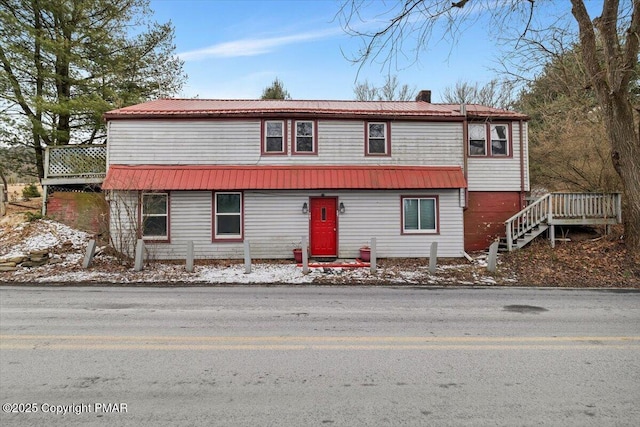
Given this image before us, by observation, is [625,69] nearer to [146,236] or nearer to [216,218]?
[216,218]

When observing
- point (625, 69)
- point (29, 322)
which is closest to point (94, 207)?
point (29, 322)

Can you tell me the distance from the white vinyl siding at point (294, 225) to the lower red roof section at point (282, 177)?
518mm

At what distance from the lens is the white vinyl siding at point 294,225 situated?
44.4ft

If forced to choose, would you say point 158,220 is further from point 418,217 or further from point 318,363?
point 318,363

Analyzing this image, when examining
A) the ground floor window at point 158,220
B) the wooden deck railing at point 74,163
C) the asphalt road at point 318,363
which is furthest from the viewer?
the wooden deck railing at point 74,163

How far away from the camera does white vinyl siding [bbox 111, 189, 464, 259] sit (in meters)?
13.5

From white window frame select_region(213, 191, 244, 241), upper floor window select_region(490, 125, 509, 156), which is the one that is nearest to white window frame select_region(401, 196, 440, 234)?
upper floor window select_region(490, 125, 509, 156)

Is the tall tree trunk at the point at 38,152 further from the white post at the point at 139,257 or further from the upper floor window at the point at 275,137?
the upper floor window at the point at 275,137

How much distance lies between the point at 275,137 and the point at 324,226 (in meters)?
3.96

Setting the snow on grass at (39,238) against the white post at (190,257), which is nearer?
A: the white post at (190,257)

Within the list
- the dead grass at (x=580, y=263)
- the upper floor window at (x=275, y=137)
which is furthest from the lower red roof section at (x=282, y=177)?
the dead grass at (x=580, y=263)

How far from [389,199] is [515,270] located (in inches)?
195

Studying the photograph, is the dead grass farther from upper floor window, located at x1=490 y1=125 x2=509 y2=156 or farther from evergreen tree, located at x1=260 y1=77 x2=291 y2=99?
evergreen tree, located at x1=260 y1=77 x2=291 y2=99

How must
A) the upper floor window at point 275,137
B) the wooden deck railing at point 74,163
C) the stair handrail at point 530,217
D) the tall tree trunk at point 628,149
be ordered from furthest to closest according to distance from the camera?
1. the wooden deck railing at point 74,163
2. the upper floor window at point 275,137
3. the stair handrail at point 530,217
4. the tall tree trunk at point 628,149
